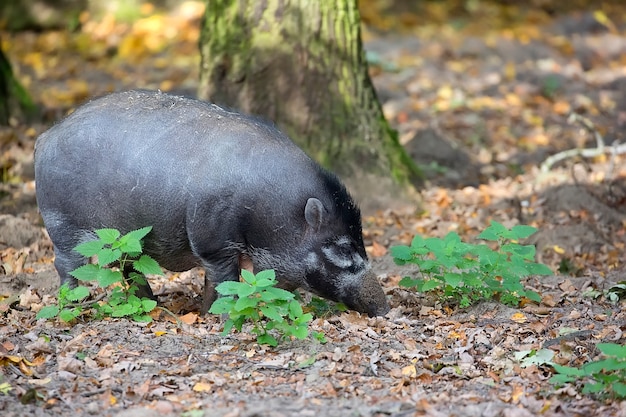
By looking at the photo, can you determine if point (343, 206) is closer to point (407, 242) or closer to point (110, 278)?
point (110, 278)

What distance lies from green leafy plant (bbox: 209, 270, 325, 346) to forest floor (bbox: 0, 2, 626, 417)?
0.11 m

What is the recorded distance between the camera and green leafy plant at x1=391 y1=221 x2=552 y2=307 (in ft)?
17.9

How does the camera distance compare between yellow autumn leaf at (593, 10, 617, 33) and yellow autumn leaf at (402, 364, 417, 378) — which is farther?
yellow autumn leaf at (593, 10, 617, 33)

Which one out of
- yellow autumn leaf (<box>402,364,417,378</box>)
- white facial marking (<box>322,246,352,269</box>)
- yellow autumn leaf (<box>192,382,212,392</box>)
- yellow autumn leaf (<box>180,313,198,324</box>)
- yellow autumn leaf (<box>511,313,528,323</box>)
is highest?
white facial marking (<box>322,246,352,269</box>)

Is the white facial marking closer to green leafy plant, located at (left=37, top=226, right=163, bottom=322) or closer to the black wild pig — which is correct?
the black wild pig

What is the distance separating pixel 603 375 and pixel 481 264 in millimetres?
1486

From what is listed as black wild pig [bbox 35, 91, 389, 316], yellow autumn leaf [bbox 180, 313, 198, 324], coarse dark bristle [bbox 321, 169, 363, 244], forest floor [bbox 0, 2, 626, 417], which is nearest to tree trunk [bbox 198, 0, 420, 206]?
forest floor [bbox 0, 2, 626, 417]

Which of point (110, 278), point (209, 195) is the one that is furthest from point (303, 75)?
point (110, 278)

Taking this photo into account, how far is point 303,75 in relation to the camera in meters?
7.57

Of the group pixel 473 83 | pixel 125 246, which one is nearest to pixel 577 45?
pixel 473 83

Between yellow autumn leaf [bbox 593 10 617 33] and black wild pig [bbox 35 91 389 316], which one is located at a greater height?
black wild pig [bbox 35 91 389 316]

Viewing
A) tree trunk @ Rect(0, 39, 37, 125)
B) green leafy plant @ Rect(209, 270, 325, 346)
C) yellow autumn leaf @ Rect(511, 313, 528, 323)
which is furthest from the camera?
tree trunk @ Rect(0, 39, 37, 125)

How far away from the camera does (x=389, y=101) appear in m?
10.8

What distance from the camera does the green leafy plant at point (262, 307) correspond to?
469cm
